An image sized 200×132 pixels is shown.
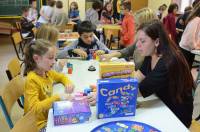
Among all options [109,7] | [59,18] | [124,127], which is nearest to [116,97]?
[124,127]

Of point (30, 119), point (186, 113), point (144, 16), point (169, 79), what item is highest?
point (144, 16)

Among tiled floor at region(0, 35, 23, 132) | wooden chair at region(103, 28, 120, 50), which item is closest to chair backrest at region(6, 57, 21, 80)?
tiled floor at region(0, 35, 23, 132)

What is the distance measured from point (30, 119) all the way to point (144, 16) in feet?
5.95

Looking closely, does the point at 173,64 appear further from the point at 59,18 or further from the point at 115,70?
the point at 59,18

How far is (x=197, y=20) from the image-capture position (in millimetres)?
3285

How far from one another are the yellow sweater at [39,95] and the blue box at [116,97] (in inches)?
14.0

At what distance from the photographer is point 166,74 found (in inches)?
57.4

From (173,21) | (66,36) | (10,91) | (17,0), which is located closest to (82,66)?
(10,91)

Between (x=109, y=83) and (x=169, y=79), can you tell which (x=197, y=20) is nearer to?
(x=169, y=79)

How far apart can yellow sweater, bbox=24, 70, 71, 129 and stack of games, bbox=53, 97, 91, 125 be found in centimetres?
22

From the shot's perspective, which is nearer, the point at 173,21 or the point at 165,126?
the point at 165,126

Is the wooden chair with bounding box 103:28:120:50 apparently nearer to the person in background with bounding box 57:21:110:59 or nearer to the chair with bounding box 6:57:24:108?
the person in background with bounding box 57:21:110:59

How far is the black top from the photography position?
1464mm

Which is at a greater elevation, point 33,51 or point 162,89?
point 33,51
